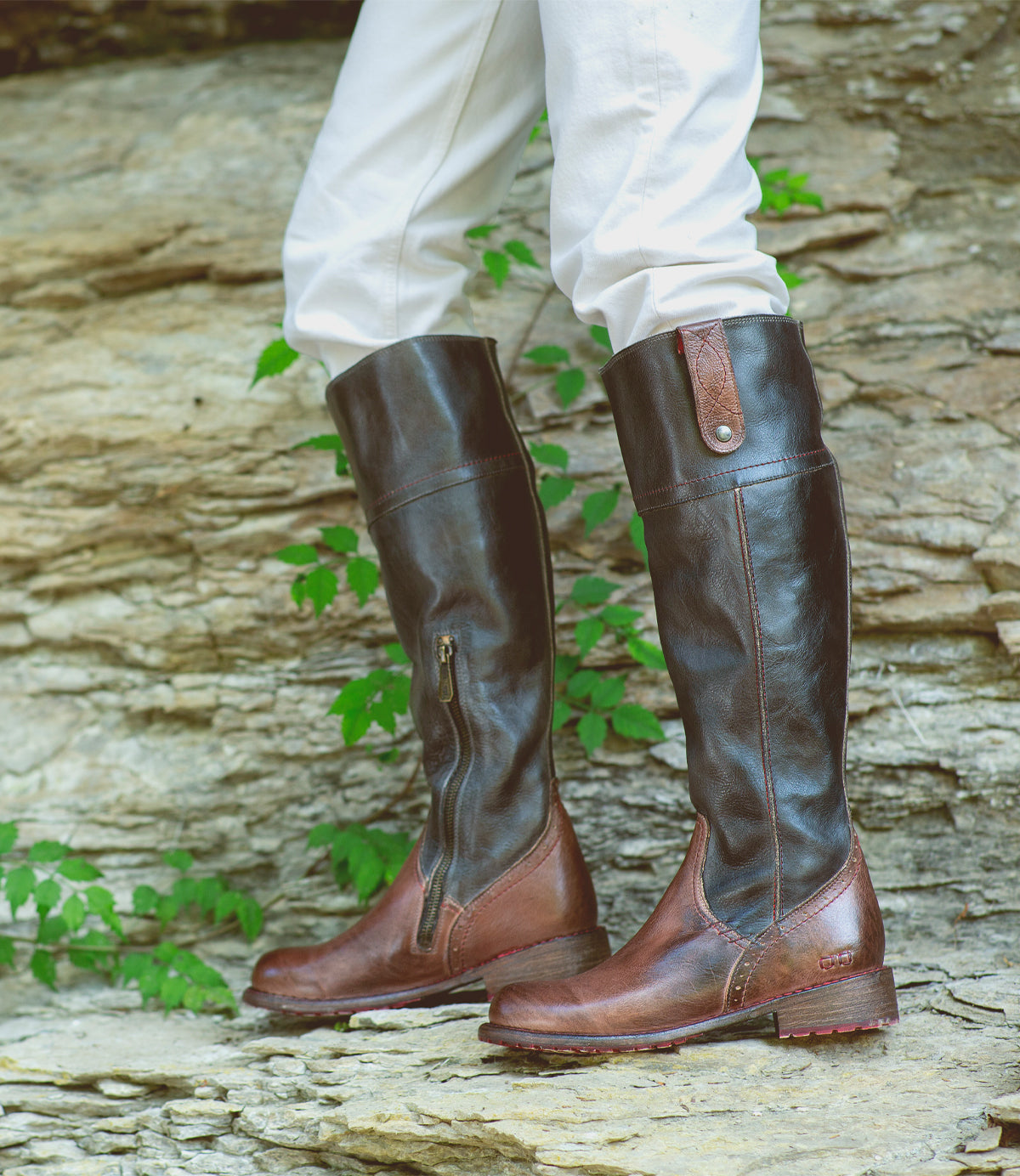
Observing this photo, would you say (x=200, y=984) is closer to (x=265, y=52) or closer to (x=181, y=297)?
(x=181, y=297)

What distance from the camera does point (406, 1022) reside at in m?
1.39

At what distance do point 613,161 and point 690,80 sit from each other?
0.37 feet

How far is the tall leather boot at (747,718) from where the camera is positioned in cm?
116

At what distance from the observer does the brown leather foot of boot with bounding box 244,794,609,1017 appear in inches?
54.7

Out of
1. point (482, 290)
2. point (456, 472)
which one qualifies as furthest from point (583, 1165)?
point (482, 290)

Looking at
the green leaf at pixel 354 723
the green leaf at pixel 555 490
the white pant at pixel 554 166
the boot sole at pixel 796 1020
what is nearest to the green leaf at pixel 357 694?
the green leaf at pixel 354 723

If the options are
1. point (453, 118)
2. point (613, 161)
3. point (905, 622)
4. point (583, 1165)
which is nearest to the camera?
point (583, 1165)

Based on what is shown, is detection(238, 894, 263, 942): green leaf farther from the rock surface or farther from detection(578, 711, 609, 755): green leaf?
detection(578, 711, 609, 755): green leaf

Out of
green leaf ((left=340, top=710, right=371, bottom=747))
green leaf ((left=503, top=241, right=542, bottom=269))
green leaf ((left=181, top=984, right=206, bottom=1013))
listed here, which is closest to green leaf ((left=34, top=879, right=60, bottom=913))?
green leaf ((left=181, top=984, right=206, bottom=1013))

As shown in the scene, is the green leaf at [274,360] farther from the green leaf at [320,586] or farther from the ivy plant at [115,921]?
the ivy plant at [115,921]

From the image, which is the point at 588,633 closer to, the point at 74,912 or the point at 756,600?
the point at 756,600

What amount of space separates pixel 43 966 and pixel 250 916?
359 mm

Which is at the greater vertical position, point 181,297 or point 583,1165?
point 181,297

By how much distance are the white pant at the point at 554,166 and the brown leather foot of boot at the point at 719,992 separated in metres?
0.72
